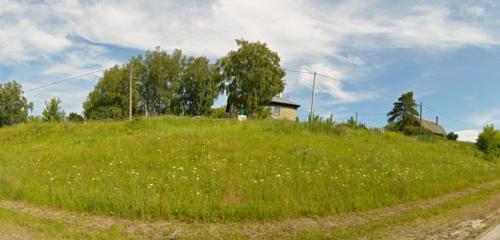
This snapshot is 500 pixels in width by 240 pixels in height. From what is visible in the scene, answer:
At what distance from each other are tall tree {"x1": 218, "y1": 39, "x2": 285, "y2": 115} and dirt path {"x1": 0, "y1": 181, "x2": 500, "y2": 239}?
144 feet

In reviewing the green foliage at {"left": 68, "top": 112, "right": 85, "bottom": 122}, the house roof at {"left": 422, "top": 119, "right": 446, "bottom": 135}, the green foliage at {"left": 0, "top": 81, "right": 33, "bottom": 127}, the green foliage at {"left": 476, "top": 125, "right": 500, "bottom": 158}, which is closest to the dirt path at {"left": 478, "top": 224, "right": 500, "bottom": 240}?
the green foliage at {"left": 476, "top": 125, "right": 500, "bottom": 158}

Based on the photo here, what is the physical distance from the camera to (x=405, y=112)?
73.6 metres

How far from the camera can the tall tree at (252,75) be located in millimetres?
52781

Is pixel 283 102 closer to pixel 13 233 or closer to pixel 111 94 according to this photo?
pixel 111 94

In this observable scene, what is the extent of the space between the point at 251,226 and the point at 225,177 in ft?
11.7

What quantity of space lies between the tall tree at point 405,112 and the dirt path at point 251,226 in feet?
218

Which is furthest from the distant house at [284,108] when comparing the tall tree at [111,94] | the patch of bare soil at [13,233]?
the patch of bare soil at [13,233]

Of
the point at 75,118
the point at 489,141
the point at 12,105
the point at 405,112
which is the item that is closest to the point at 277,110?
the point at 405,112

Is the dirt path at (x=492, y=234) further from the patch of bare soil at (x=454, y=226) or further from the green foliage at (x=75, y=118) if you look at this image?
the green foliage at (x=75, y=118)

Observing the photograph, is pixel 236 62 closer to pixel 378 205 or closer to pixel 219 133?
pixel 219 133

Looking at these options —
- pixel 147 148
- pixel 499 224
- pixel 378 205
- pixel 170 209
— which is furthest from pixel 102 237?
pixel 147 148

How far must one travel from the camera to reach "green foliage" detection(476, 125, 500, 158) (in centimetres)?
3288

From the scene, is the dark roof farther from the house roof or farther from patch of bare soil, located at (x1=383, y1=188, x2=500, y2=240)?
patch of bare soil, located at (x1=383, y1=188, x2=500, y2=240)

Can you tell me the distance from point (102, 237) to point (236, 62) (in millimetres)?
47795
